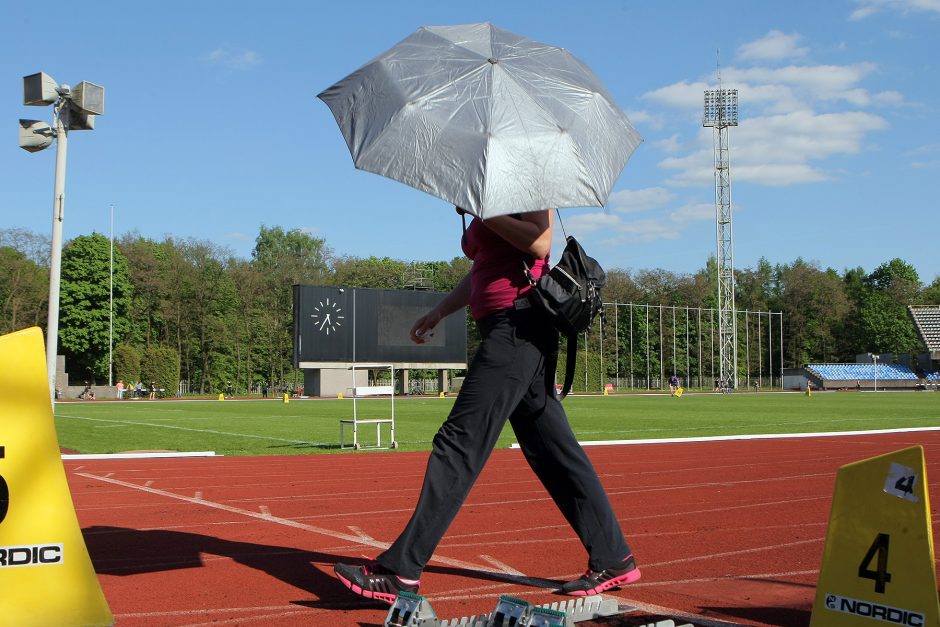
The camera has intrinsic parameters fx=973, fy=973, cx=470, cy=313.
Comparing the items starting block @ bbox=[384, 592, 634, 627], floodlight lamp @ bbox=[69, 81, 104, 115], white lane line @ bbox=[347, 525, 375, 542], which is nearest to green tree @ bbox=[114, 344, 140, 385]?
floodlight lamp @ bbox=[69, 81, 104, 115]

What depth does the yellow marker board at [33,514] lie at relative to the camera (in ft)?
11.0

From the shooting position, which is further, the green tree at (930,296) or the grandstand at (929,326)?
the green tree at (930,296)

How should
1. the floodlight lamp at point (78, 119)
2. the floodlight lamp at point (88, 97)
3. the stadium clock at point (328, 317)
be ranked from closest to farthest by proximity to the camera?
the floodlight lamp at point (88, 97), the floodlight lamp at point (78, 119), the stadium clock at point (328, 317)

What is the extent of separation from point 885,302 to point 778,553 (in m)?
107

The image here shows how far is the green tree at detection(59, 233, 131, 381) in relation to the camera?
71.4m

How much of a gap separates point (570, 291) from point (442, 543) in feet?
7.71

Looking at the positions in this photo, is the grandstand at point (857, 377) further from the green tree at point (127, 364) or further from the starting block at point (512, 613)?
the starting block at point (512, 613)

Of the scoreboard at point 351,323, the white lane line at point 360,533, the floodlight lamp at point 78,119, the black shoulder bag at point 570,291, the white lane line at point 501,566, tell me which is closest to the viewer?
the black shoulder bag at point 570,291

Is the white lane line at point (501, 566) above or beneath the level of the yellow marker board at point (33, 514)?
beneath

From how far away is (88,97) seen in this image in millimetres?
14320

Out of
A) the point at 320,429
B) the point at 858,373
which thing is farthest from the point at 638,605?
the point at 858,373

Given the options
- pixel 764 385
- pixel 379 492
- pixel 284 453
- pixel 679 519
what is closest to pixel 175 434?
pixel 284 453

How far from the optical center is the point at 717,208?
2965 inches

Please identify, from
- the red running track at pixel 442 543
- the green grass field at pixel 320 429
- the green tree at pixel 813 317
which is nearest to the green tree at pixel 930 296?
the green tree at pixel 813 317
